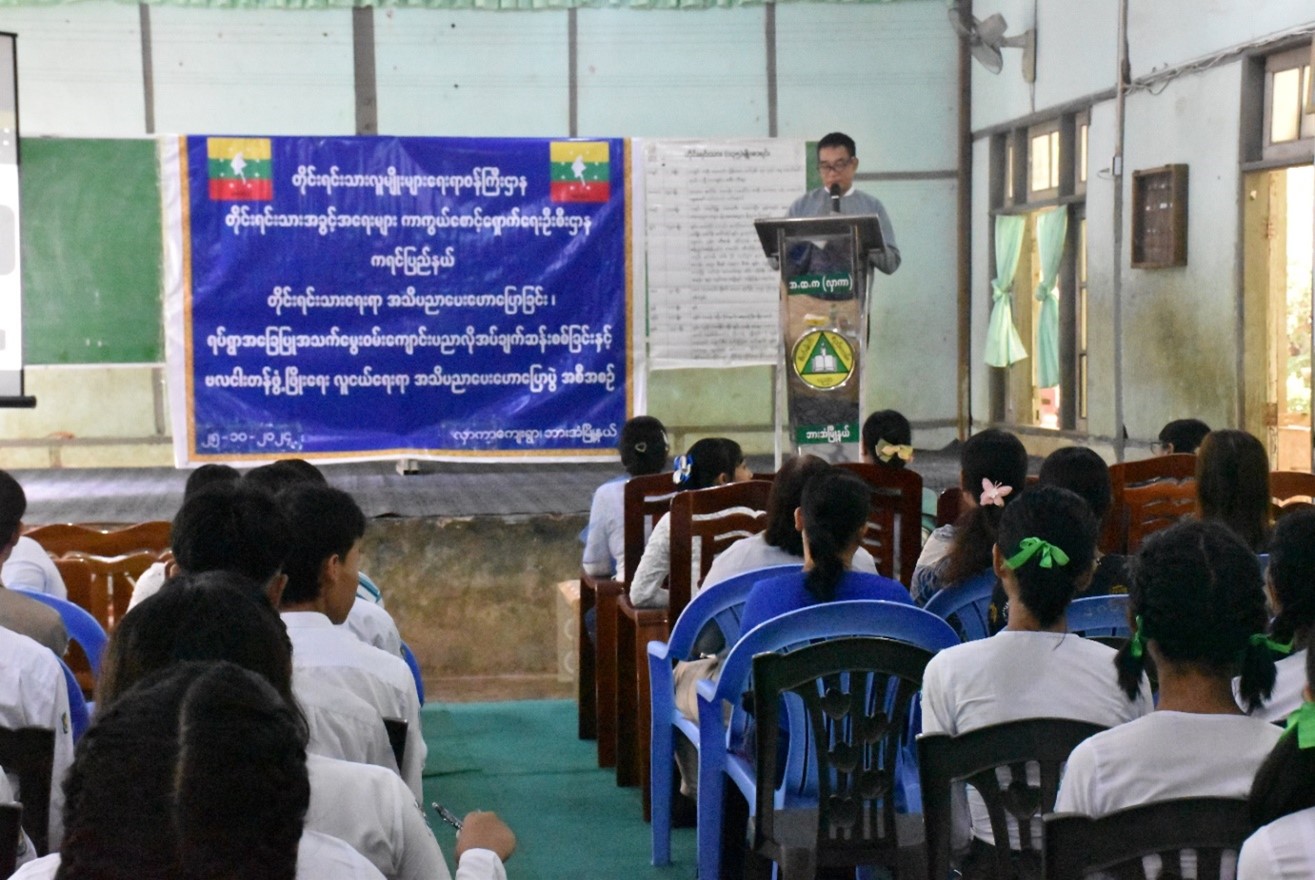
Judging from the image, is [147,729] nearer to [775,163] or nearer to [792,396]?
[792,396]

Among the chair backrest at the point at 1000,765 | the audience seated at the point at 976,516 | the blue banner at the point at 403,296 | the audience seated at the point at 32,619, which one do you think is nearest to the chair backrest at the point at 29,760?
the audience seated at the point at 32,619

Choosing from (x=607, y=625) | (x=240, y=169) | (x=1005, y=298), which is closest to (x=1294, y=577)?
(x=607, y=625)

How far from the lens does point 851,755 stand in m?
2.55

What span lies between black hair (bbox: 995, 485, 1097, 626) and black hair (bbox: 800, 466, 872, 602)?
51 centimetres

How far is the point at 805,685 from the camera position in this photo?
2492 millimetres

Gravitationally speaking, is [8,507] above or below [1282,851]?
above

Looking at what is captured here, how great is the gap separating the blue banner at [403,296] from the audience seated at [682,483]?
3.28 m

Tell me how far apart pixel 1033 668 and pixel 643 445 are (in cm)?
234

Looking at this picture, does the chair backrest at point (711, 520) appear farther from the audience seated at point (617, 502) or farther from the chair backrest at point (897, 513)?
the audience seated at point (617, 502)

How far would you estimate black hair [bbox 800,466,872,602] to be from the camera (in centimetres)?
287

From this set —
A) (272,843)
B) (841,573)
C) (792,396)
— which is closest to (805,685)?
(841,573)

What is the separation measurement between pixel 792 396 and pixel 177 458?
10.7 feet

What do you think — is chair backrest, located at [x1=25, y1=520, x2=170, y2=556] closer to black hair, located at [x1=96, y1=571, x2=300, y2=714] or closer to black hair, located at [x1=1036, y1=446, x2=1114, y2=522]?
black hair, located at [x1=1036, y1=446, x2=1114, y2=522]

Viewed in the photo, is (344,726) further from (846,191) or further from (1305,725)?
(846,191)
